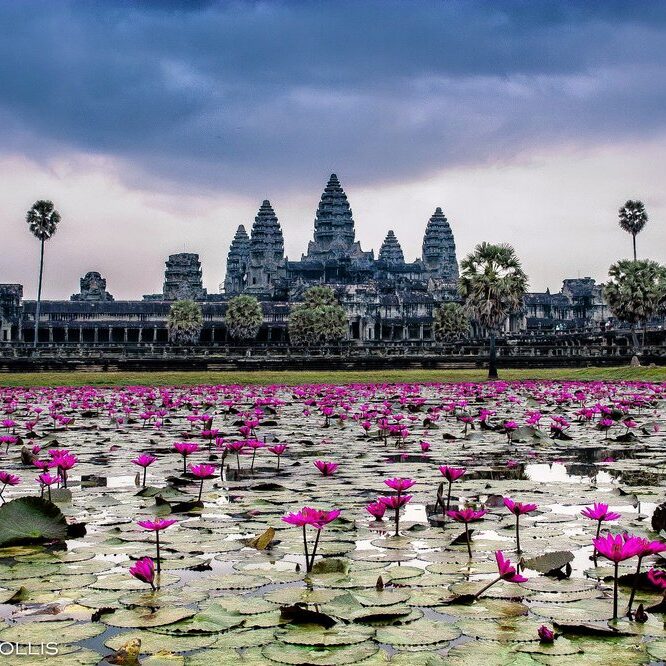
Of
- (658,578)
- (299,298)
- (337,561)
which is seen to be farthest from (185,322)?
(658,578)

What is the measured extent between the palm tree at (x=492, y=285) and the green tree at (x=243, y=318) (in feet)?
230

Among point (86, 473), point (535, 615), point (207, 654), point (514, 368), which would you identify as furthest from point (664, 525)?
point (514, 368)

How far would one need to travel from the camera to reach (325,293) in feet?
393

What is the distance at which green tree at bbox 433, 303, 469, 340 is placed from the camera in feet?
408

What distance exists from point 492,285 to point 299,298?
99.7 metres

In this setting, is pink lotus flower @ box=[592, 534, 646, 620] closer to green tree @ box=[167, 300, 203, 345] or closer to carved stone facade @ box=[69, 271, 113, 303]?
green tree @ box=[167, 300, 203, 345]

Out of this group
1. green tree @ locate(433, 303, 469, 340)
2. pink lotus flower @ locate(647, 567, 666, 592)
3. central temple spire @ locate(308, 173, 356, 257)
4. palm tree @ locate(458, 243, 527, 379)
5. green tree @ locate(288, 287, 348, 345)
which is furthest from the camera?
central temple spire @ locate(308, 173, 356, 257)

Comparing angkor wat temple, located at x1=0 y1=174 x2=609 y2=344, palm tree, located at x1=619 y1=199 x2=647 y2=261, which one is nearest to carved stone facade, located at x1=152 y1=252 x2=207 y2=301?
angkor wat temple, located at x1=0 y1=174 x2=609 y2=344

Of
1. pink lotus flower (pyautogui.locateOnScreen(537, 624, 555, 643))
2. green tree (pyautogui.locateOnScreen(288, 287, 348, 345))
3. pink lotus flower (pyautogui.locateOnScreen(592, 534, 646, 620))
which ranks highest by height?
green tree (pyautogui.locateOnScreen(288, 287, 348, 345))

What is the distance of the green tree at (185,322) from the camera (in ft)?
398

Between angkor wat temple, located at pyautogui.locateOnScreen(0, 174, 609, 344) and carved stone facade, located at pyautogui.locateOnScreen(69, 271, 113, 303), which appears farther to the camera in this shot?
carved stone facade, located at pyautogui.locateOnScreen(69, 271, 113, 303)

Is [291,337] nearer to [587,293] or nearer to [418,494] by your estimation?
[587,293]

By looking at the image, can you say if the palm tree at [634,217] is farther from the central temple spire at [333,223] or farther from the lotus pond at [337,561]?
the central temple spire at [333,223]

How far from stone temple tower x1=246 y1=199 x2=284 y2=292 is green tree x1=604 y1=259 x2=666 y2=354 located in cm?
11389
